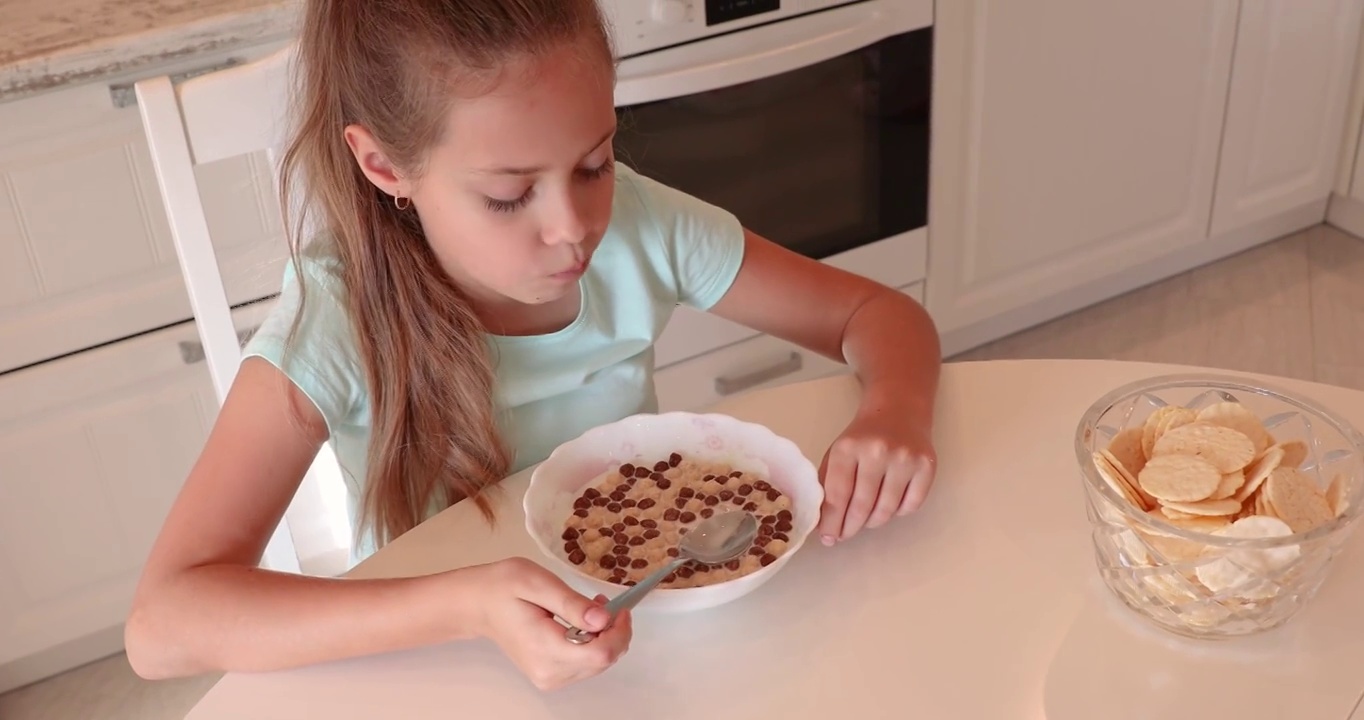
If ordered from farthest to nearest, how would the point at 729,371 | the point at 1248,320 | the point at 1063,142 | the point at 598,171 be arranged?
the point at 1248,320, the point at 1063,142, the point at 729,371, the point at 598,171

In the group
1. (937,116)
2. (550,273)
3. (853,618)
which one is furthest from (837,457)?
(937,116)

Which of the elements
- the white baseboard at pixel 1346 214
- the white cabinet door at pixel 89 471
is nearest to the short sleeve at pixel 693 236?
the white cabinet door at pixel 89 471

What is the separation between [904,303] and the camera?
1.10 metres

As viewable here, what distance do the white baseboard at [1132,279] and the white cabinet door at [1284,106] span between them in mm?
66

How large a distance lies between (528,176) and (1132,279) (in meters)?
2.01

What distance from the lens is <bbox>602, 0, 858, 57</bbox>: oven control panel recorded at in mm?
1650

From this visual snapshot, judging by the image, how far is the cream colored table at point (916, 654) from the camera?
0.71m

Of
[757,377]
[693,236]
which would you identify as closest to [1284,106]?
[757,377]

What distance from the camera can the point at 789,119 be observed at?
Result: 1.88 metres

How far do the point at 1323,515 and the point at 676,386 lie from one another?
4.44ft

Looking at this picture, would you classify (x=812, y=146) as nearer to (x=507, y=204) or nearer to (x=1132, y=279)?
(x=1132, y=279)

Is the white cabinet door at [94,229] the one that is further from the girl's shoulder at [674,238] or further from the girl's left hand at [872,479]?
the girl's left hand at [872,479]

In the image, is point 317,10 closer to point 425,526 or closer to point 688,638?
point 425,526

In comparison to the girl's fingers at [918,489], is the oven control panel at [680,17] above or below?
above
